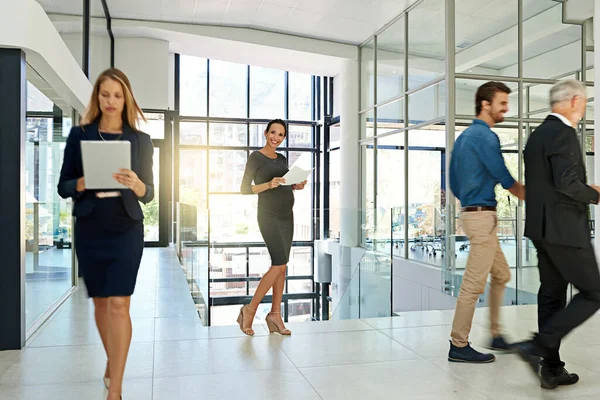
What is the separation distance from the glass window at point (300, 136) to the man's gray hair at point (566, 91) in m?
12.5

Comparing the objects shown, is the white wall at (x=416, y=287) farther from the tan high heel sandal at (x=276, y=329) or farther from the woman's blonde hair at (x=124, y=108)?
the woman's blonde hair at (x=124, y=108)

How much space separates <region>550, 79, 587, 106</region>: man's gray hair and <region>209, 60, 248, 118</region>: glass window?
483 inches

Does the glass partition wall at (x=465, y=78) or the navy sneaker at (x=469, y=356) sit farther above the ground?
the glass partition wall at (x=465, y=78)

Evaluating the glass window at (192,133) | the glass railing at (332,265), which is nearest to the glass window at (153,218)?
Answer: the glass window at (192,133)

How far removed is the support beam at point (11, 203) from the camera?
366cm

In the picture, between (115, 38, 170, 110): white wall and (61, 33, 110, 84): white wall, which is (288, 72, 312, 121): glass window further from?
(61, 33, 110, 84): white wall

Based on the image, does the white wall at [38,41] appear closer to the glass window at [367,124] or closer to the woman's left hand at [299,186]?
the woman's left hand at [299,186]

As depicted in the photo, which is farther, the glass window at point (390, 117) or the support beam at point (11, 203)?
the glass window at point (390, 117)

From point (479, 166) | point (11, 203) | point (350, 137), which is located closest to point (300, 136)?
point (350, 137)

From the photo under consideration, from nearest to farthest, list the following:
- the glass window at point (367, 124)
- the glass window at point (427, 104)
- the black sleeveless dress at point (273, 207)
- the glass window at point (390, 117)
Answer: the black sleeveless dress at point (273, 207)
the glass window at point (427, 104)
the glass window at point (390, 117)
the glass window at point (367, 124)

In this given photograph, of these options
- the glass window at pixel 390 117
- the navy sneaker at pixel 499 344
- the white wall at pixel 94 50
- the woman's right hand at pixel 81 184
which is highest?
the white wall at pixel 94 50

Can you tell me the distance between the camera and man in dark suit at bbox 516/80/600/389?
2723 mm

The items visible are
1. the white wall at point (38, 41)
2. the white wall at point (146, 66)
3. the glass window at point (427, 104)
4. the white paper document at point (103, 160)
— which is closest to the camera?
the white paper document at point (103, 160)

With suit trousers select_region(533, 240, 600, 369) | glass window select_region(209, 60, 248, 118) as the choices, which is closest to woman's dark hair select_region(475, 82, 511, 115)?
suit trousers select_region(533, 240, 600, 369)
